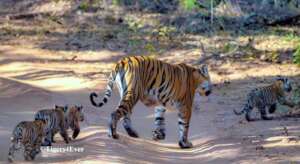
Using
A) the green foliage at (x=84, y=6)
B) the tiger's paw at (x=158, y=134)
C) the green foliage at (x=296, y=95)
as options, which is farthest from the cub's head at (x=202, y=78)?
the green foliage at (x=84, y=6)

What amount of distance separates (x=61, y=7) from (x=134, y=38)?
5905 millimetres

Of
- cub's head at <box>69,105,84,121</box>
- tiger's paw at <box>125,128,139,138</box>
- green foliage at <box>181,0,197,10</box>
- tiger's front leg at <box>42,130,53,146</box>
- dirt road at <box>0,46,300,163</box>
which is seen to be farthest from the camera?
green foliage at <box>181,0,197,10</box>

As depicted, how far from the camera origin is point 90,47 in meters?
23.1

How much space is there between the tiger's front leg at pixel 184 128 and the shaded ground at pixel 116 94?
22 centimetres

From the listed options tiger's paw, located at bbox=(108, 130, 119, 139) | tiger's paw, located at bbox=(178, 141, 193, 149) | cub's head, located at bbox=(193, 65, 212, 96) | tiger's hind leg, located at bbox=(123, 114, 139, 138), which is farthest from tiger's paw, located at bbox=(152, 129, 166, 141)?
tiger's paw, located at bbox=(108, 130, 119, 139)

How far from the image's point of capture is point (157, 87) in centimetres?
1181

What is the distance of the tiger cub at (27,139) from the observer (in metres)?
8.84

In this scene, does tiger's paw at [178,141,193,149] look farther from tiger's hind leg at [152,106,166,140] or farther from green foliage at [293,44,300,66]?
green foliage at [293,44,300,66]

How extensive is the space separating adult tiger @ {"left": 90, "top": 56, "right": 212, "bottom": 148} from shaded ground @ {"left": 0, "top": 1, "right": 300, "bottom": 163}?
39 cm

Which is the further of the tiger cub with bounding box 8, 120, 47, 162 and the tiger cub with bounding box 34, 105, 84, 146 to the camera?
the tiger cub with bounding box 34, 105, 84, 146

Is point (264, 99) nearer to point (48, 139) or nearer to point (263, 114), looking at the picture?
point (263, 114)

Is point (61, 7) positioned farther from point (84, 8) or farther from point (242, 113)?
point (242, 113)

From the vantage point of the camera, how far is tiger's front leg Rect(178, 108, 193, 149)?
1162 cm

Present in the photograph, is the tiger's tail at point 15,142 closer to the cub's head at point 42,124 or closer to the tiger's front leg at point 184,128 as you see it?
Result: the cub's head at point 42,124
